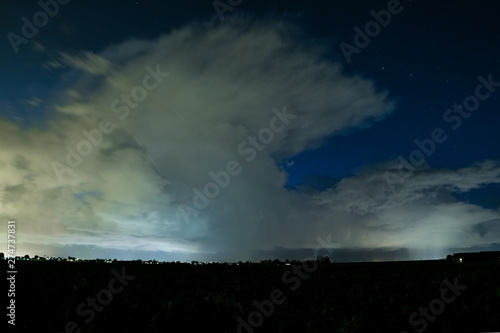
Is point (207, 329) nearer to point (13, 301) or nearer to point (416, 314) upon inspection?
point (416, 314)

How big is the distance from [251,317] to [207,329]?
50.7 inches

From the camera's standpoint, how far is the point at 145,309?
5340 millimetres

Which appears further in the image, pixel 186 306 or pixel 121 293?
pixel 121 293

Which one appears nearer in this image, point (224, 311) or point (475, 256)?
point (224, 311)

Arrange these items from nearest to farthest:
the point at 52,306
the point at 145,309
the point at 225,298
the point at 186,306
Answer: the point at 186,306 → the point at 145,309 → the point at 225,298 → the point at 52,306

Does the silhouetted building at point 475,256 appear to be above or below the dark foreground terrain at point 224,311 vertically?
above

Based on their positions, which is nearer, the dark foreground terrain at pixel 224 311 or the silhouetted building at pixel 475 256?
the dark foreground terrain at pixel 224 311

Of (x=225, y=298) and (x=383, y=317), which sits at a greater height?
(x=225, y=298)

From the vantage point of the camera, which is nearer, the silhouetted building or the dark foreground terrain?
the dark foreground terrain

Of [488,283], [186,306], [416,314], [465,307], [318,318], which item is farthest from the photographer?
[318,318]

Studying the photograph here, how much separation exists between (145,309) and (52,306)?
135 inches

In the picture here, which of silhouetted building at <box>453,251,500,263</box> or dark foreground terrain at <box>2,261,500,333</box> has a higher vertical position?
silhouetted building at <box>453,251,500,263</box>

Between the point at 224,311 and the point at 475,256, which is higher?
the point at 475,256

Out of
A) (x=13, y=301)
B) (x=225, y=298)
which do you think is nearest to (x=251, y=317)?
(x=225, y=298)
